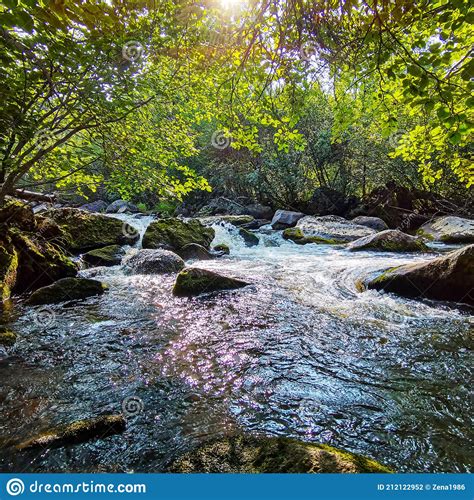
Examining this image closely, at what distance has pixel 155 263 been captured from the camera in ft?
29.1

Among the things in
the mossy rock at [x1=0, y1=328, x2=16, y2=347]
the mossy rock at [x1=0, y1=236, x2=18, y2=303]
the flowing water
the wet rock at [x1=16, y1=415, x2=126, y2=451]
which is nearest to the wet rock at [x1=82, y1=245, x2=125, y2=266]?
the mossy rock at [x1=0, y1=236, x2=18, y2=303]

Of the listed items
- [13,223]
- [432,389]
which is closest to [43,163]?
[13,223]

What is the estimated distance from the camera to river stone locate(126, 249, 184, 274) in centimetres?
876

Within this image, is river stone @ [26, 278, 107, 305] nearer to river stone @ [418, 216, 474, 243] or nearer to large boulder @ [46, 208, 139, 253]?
large boulder @ [46, 208, 139, 253]

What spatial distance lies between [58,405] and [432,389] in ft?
13.0

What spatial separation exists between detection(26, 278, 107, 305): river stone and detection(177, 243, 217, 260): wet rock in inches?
174

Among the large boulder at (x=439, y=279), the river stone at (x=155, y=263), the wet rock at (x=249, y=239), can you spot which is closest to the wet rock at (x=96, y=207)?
the wet rock at (x=249, y=239)

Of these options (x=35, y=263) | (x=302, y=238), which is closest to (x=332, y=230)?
(x=302, y=238)

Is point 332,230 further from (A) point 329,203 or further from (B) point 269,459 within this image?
(B) point 269,459

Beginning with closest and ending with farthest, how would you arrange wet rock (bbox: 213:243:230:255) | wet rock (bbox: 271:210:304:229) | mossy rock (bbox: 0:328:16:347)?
mossy rock (bbox: 0:328:16:347) < wet rock (bbox: 213:243:230:255) < wet rock (bbox: 271:210:304:229)

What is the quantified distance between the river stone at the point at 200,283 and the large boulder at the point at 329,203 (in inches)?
578

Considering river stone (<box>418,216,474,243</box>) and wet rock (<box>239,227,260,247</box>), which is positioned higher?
river stone (<box>418,216,474,243</box>)

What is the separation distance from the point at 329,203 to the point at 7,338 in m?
19.2

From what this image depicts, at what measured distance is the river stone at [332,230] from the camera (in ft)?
45.7
